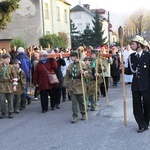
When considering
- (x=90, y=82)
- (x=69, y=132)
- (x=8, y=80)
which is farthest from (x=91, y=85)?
(x=69, y=132)

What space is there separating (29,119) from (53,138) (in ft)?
8.14

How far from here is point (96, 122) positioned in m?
9.29

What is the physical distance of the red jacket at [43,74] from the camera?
11.3 meters

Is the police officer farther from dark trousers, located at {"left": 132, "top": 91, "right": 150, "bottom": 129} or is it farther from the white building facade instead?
the white building facade

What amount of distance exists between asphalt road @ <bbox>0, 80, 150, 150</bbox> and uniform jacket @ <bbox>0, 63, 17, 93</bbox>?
2.74 feet

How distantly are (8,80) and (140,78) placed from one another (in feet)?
13.9

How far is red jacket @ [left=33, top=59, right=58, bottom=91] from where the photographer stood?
11.3 m

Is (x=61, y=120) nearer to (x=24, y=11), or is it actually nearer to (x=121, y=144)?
(x=121, y=144)

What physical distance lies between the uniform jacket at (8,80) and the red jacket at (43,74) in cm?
87

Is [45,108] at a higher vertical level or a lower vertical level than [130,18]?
lower

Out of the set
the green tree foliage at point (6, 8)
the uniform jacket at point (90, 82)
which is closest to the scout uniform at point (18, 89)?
the uniform jacket at point (90, 82)

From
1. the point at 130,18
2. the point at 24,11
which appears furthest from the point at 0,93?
the point at 130,18

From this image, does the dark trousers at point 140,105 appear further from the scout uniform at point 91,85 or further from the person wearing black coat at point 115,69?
the person wearing black coat at point 115,69

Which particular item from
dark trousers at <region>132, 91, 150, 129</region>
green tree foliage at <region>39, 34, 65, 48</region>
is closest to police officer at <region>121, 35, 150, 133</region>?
dark trousers at <region>132, 91, 150, 129</region>
